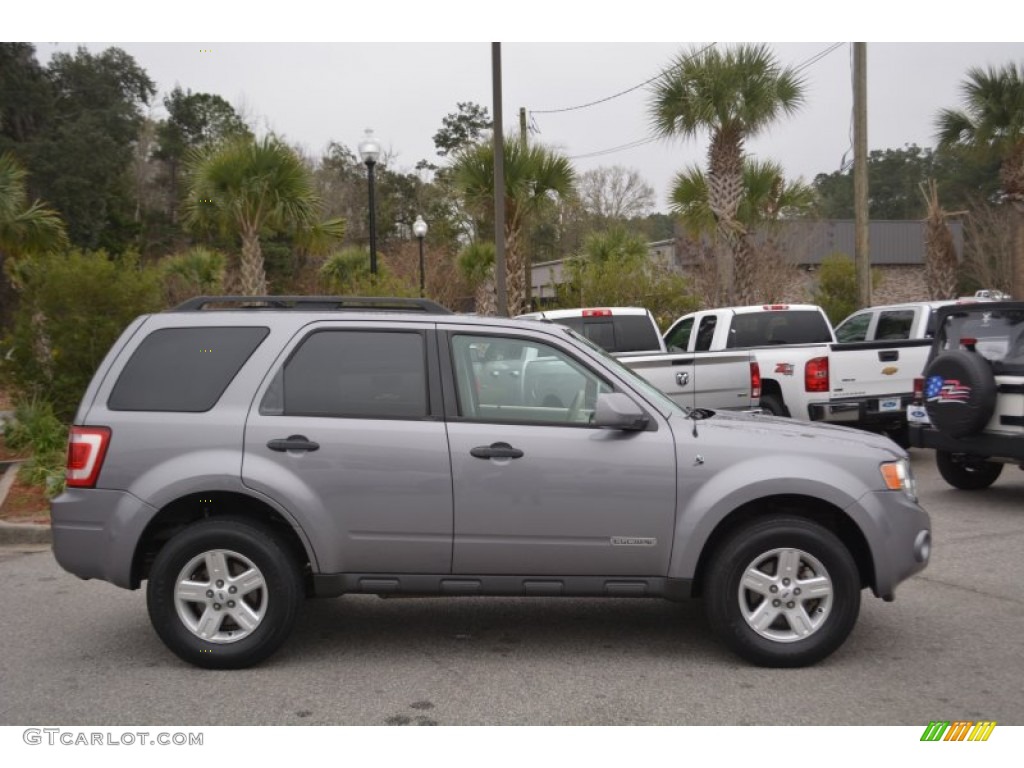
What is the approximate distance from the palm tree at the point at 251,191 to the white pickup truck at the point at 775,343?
789 centimetres

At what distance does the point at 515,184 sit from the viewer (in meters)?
20.1

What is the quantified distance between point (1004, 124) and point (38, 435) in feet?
72.6

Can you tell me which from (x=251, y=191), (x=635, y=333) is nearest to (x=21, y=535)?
(x=635, y=333)

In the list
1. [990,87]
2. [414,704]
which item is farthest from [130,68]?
[414,704]

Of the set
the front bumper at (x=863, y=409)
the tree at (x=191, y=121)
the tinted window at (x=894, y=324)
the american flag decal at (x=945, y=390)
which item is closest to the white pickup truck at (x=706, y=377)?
the front bumper at (x=863, y=409)

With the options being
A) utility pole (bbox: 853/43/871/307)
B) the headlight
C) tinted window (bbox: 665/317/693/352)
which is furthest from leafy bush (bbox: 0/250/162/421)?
utility pole (bbox: 853/43/871/307)

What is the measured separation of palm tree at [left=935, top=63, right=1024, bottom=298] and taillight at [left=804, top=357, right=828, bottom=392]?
537 inches

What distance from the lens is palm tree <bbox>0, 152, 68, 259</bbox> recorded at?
17281 mm

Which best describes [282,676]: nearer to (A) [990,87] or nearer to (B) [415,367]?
(B) [415,367]

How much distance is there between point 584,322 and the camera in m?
13.7

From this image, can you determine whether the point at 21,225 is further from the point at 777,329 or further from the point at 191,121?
the point at 191,121

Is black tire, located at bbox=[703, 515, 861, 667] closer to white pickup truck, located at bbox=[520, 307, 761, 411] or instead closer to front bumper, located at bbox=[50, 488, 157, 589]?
front bumper, located at bbox=[50, 488, 157, 589]

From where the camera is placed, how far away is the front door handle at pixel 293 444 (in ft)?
17.6

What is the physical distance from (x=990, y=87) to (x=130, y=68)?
3965 cm
